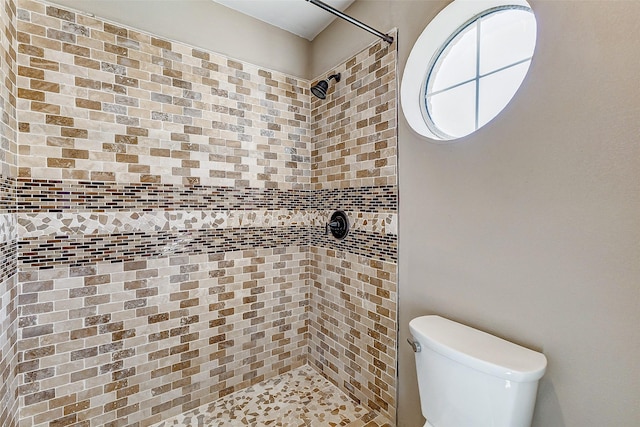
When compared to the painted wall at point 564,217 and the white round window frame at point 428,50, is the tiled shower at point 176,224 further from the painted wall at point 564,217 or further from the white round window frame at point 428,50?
the painted wall at point 564,217

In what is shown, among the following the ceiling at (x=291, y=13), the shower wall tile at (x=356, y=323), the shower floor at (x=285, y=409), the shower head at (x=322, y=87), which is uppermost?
the ceiling at (x=291, y=13)

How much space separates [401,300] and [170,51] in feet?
6.23

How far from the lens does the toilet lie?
2.79 ft

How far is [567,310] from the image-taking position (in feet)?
2.94

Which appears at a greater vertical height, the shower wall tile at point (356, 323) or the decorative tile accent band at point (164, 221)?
the decorative tile accent band at point (164, 221)

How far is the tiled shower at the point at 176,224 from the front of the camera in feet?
4.04

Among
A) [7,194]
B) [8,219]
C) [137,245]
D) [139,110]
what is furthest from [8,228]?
[139,110]

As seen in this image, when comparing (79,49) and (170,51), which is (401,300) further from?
(79,49)

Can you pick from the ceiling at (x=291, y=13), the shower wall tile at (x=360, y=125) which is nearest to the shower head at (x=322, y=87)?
the shower wall tile at (x=360, y=125)

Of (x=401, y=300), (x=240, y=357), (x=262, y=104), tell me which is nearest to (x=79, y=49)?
(x=262, y=104)

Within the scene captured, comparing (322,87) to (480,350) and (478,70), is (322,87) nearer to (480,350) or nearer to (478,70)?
(478,70)

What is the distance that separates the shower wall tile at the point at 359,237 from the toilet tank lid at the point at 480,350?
1.17 feet

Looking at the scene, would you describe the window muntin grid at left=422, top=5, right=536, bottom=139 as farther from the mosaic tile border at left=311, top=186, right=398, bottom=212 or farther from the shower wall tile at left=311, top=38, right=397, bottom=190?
the mosaic tile border at left=311, top=186, right=398, bottom=212

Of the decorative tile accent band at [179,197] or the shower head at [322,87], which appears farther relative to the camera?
the shower head at [322,87]
